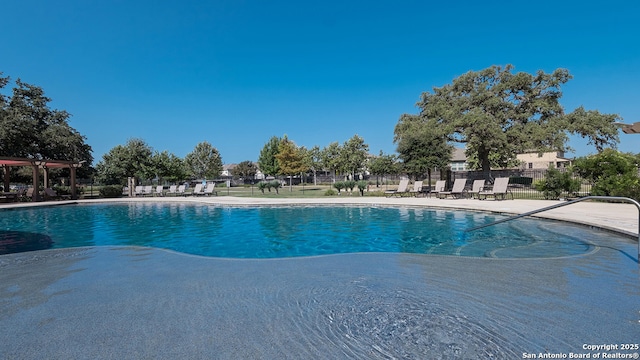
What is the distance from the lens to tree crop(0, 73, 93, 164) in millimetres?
25000

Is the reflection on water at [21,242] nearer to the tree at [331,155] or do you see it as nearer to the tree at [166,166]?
the tree at [166,166]

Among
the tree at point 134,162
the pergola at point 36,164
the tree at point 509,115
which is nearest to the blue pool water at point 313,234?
the pergola at point 36,164

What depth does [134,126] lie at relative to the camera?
37438 millimetres

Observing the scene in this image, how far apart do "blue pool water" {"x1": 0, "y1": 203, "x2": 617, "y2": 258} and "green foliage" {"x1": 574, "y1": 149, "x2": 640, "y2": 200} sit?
4834mm

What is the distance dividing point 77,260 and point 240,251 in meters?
2.93

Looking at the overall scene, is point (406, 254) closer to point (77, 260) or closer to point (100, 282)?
point (100, 282)

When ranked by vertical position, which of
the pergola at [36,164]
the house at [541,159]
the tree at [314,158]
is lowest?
the pergola at [36,164]

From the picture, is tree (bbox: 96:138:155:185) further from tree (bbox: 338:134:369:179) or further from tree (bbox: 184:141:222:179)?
tree (bbox: 184:141:222:179)

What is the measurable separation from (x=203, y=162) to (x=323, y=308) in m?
66.1

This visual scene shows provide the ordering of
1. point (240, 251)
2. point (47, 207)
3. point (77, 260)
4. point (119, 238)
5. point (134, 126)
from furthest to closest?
point (134, 126), point (47, 207), point (119, 238), point (240, 251), point (77, 260)

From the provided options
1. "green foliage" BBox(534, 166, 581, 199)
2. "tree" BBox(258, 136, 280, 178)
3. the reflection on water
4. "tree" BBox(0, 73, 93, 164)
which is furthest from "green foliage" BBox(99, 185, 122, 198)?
"tree" BBox(258, 136, 280, 178)

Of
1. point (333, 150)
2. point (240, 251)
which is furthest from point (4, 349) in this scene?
point (333, 150)

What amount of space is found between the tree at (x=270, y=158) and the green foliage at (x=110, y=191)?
92.4 feet

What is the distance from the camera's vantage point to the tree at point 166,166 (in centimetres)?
3206
